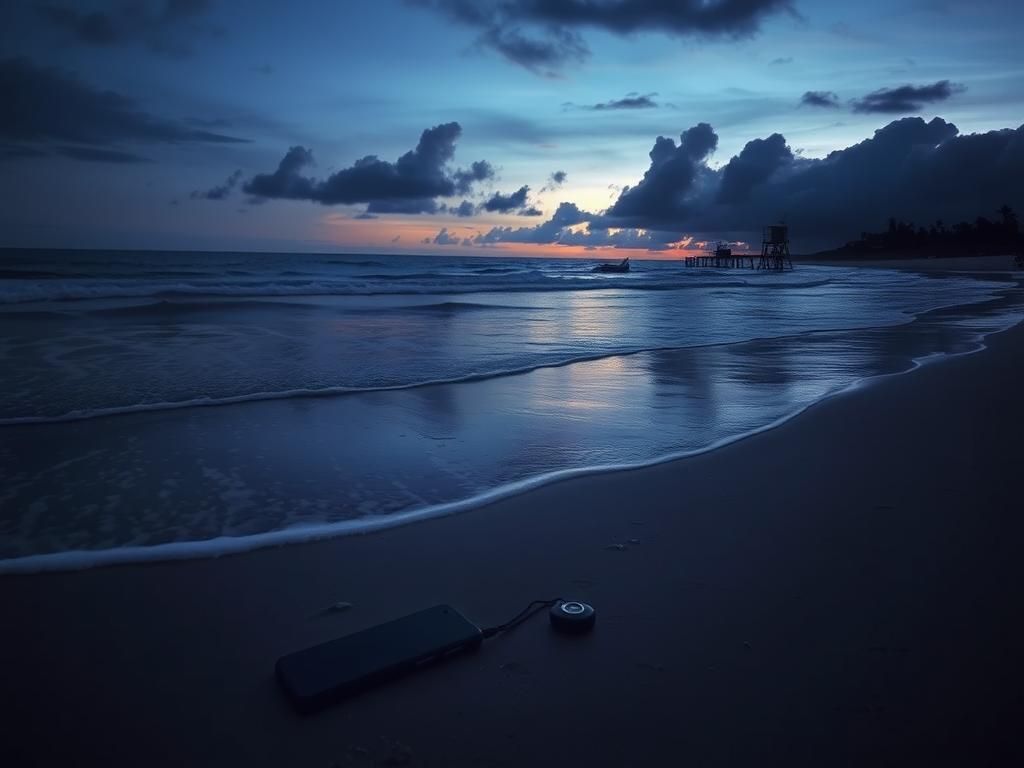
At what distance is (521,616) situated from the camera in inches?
105

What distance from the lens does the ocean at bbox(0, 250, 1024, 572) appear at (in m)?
3.86

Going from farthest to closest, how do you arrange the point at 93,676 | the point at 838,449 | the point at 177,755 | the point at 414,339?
the point at 414,339, the point at 838,449, the point at 93,676, the point at 177,755

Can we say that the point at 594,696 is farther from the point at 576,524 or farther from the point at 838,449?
the point at 838,449

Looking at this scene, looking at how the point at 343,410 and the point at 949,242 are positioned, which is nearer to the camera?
the point at 343,410

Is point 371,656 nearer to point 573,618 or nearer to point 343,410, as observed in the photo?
point 573,618

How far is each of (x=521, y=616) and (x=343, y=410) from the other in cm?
422

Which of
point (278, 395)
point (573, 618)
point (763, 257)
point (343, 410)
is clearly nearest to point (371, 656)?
point (573, 618)

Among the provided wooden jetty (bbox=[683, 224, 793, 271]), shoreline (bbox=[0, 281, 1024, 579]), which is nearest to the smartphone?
shoreline (bbox=[0, 281, 1024, 579])

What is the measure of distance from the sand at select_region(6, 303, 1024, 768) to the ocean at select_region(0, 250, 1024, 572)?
51 centimetres

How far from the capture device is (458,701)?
2.19 m

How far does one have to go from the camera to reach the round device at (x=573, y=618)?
2.55m

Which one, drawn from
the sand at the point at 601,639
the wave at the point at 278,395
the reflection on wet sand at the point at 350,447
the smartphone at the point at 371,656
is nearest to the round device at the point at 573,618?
the sand at the point at 601,639

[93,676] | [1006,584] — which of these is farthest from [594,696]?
[1006,584]

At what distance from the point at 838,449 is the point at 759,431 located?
675 mm
